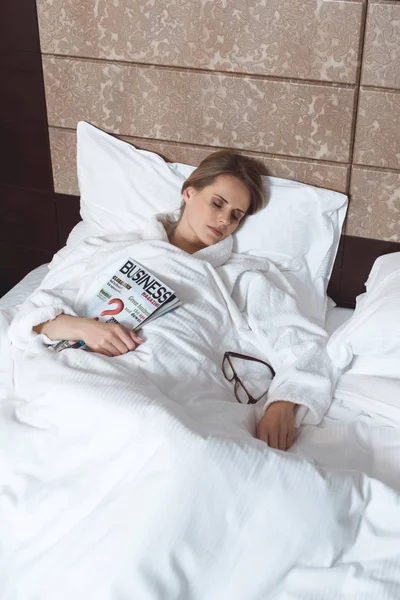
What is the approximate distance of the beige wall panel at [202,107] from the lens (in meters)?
2.05

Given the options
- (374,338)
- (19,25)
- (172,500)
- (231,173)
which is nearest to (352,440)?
(374,338)

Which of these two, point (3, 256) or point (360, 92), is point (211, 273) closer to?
point (360, 92)

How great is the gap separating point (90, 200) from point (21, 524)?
1164mm

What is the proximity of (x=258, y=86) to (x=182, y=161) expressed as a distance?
1.07ft

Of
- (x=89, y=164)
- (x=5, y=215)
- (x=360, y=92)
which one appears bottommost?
(x=5, y=215)

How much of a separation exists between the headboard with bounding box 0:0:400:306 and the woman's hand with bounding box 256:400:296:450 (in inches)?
24.0

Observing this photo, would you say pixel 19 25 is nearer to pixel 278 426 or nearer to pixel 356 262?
pixel 356 262

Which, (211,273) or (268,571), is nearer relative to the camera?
(268,571)

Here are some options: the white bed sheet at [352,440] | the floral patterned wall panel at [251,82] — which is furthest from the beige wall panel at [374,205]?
the white bed sheet at [352,440]

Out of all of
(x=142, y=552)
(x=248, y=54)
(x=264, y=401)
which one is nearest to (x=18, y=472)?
(x=142, y=552)

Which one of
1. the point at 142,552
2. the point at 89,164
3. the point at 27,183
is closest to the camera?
the point at 142,552

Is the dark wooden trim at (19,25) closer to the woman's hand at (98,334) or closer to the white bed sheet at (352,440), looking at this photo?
the woman's hand at (98,334)

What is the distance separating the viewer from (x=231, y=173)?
2057 mm

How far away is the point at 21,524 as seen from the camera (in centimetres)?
142
